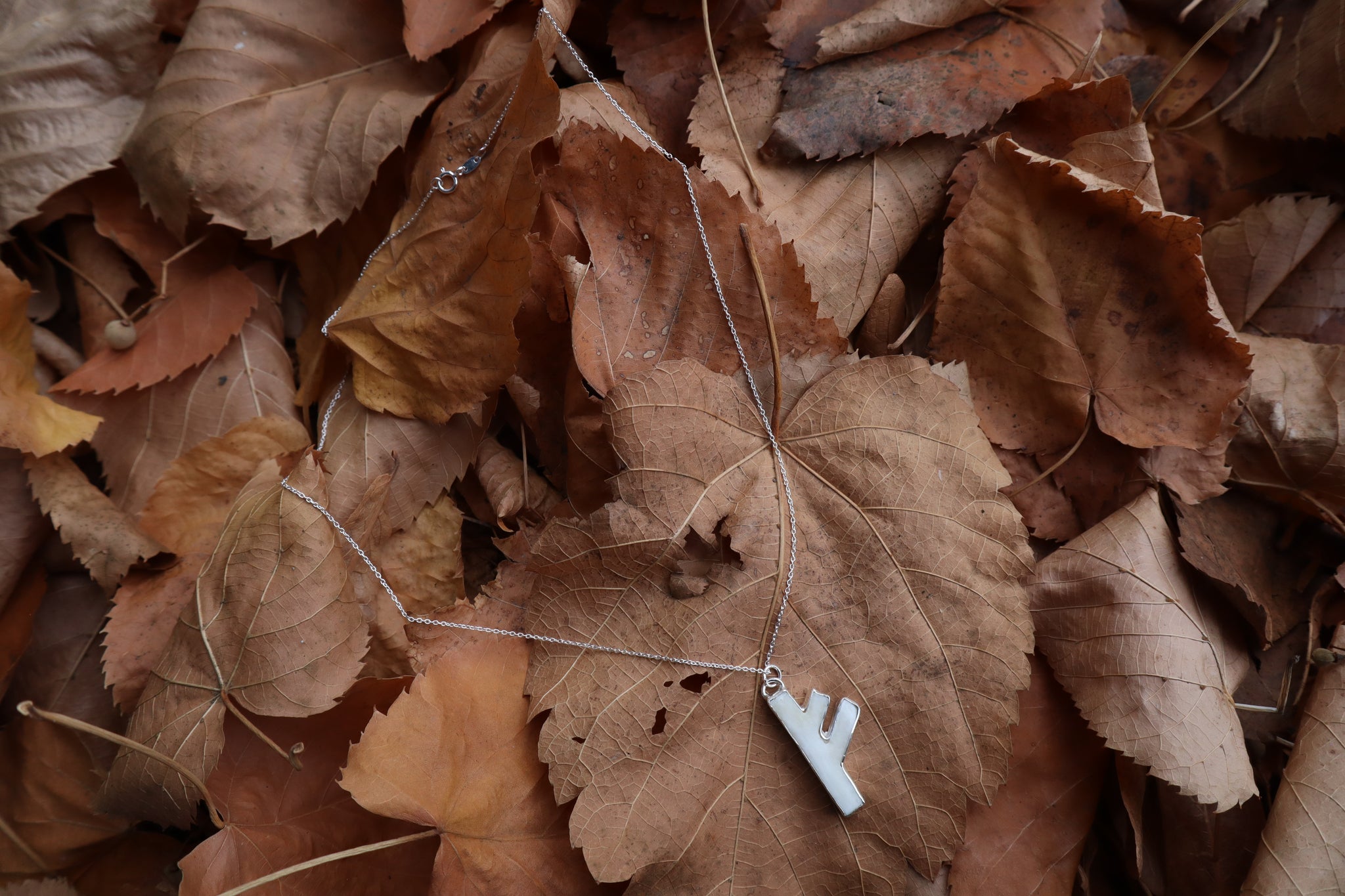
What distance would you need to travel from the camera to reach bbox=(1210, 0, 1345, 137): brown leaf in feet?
5.21

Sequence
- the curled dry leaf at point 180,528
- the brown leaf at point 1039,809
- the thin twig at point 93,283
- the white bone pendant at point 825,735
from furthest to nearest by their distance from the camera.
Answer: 1. the thin twig at point 93,283
2. the curled dry leaf at point 180,528
3. the brown leaf at point 1039,809
4. the white bone pendant at point 825,735

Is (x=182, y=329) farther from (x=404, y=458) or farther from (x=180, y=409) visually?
(x=404, y=458)

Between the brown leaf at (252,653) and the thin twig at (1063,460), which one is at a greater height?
the brown leaf at (252,653)

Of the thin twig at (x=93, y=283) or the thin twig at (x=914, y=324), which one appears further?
the thin twig at (x=93, y=283)

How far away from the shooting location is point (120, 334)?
5.37ft

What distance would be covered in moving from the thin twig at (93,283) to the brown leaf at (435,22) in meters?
0.83

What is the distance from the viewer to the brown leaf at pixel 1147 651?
1.30m

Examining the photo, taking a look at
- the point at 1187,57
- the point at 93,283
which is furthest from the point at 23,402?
the point at 1187,57

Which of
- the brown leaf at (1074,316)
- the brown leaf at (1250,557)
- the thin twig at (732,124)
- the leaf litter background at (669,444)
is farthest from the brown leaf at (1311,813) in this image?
the thin twig at (732,124)

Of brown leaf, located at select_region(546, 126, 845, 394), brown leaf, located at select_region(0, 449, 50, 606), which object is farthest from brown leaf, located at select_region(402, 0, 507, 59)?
brown leaf, located at select_region(0, 449, 50, 606)

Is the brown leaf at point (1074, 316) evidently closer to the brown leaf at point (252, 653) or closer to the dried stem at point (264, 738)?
the brown leaf at point (252, 653)

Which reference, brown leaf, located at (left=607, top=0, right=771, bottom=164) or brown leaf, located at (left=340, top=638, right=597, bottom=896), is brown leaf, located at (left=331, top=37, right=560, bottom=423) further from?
brown leaf, located at (left=340, top=638, right=597, bottom=896)

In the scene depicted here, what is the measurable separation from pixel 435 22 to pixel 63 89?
0.81m

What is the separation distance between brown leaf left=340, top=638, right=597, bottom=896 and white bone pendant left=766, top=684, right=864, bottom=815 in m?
0.42
